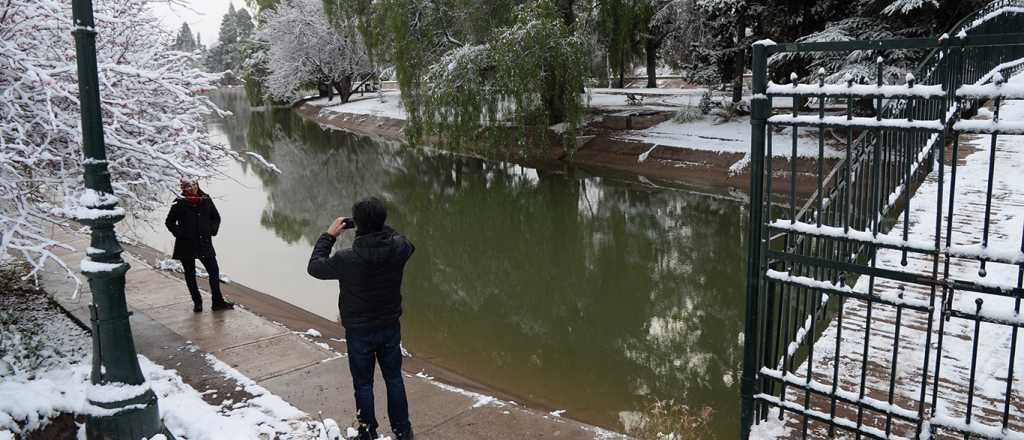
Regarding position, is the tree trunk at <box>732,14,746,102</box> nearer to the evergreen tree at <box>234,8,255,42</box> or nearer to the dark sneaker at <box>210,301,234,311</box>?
the dark sneaker at <box>210,301,234,311</box>

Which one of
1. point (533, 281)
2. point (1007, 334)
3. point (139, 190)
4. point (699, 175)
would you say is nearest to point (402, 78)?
point (699, 175)

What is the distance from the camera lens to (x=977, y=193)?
7.08m

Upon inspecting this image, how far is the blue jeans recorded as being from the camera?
4.58 meters

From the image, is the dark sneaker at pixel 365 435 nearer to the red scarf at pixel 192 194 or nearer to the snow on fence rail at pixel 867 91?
the snow on fence rail at pixel 867 91

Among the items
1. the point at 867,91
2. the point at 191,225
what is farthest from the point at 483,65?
the point at 867,91

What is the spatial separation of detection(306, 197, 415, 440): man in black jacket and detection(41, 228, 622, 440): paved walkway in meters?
0.60

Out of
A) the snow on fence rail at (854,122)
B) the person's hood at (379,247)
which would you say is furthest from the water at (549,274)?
the snow on fence rail at (854,122)

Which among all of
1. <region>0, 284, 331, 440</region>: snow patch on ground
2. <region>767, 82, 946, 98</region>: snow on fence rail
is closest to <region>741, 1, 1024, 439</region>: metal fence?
<region>767, 82, 946, 98</region>: snow on fence rail

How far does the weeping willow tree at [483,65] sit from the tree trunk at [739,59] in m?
4.75

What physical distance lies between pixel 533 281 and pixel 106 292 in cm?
807

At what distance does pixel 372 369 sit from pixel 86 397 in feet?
5.64

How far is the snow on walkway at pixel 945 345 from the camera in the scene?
12.8 feet

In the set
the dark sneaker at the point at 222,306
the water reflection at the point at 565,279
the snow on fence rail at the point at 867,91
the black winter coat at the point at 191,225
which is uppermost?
the snow on fence rail at the point at 867,91

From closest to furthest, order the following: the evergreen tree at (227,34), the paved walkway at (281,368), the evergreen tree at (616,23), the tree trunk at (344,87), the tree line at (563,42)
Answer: the paved walkway at (281,368), the tree line at (563,42), the evergreen tree at (616,23), the tree trunk at (344,87), the evergreen tree at (227,34)
